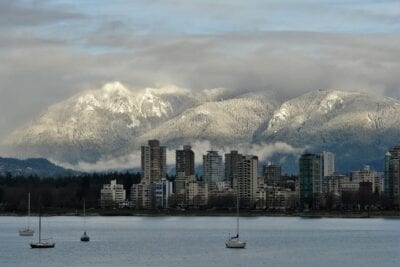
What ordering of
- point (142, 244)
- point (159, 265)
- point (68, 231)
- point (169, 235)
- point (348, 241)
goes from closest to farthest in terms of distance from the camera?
point (159, 265) → point (142, 244) → point (348, 241) → point (169, 235) → point (68, 231)

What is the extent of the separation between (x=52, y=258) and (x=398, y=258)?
29.9 meters

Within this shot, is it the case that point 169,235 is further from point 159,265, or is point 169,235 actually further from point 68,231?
point 159,265

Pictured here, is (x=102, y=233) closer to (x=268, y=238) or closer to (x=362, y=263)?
(x=268, y=238)

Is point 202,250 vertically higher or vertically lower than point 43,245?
lower

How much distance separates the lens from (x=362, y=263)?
93688 millimetres

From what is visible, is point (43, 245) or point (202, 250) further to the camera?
point (43, 245)

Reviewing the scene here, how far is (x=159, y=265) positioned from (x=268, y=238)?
46630 millimetres

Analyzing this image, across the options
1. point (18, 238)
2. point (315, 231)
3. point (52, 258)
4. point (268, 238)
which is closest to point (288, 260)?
point (52, 258)

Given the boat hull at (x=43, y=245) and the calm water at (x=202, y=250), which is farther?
the boat hull at (x=43, y=245)

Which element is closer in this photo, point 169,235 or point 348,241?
point 348,241

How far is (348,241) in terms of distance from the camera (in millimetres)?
129625

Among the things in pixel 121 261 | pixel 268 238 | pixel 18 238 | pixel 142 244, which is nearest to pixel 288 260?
pixel 121 261

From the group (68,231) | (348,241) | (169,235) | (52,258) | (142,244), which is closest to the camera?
(52,258)

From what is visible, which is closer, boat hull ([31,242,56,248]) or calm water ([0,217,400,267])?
calm water ([0,217,400,267])
